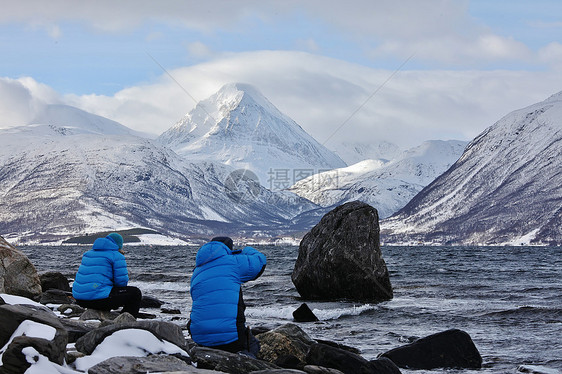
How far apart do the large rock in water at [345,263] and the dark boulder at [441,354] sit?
49.9 ft

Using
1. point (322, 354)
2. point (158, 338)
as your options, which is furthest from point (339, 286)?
point (158, 338)

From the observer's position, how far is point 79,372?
1123 cm

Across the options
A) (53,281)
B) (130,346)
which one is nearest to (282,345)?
(130,346)

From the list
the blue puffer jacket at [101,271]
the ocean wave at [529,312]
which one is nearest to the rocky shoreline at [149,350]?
the blue puffer jacket at [101,271]

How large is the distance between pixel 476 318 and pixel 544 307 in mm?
4492

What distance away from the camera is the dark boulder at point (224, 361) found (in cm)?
1261

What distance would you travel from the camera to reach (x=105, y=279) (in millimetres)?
20469

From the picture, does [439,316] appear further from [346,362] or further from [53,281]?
[53,281]

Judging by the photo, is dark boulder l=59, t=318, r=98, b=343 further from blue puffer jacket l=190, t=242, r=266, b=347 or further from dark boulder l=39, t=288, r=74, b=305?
dark boulder l=39, t=288, r=74, b=305

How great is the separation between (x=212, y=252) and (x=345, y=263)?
64.1ft

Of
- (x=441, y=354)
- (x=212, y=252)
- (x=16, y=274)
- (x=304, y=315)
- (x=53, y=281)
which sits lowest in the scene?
(x=304, y=315)

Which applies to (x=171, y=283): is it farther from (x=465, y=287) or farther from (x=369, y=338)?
(x=369, y=338)

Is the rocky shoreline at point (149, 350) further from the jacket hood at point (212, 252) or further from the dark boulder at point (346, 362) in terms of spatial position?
the jacket hood at point (212, 252)

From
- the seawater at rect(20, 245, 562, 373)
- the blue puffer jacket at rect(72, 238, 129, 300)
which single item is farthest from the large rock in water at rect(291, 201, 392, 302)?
the blue puffer jacket at rect(72, 238, 129, 300)
